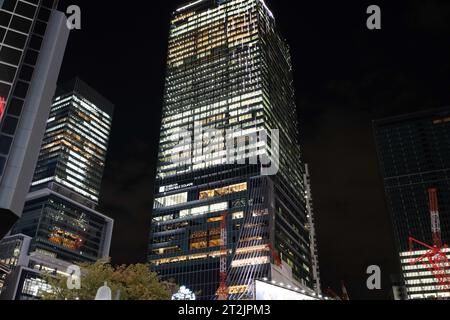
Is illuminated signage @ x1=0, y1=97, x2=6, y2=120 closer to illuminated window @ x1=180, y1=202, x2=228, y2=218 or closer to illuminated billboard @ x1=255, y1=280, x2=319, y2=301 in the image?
illuminated billboard @ x1=255, y1=280, x2=319, y2=301

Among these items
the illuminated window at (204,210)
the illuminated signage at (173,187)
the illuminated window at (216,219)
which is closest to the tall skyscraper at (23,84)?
the illuminated window at (216,219)

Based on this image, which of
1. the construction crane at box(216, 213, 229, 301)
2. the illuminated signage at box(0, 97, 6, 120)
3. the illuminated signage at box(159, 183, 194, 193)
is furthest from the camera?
the illuminated signage at box(159, 183, 194, 193)

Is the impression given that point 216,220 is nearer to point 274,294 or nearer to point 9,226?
point 9,226

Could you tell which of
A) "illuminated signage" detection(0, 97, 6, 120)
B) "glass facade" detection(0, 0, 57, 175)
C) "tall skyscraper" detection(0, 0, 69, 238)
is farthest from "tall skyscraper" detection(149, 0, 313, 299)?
"illuminated signage" detection(0, 97, 6, 120)

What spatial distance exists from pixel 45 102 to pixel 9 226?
648 inches

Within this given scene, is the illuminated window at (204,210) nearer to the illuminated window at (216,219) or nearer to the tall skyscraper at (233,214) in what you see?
the tall skyscraper at (233,214)

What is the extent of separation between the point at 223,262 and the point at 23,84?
122 metres

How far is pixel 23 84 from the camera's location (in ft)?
184

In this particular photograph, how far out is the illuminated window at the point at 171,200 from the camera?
19125cm

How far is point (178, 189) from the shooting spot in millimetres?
194875

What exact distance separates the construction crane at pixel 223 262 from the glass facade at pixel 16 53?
116 m

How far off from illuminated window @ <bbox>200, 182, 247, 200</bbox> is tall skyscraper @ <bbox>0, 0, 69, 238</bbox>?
123348mm

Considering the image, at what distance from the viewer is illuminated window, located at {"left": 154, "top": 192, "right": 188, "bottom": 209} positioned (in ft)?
Result: 627
